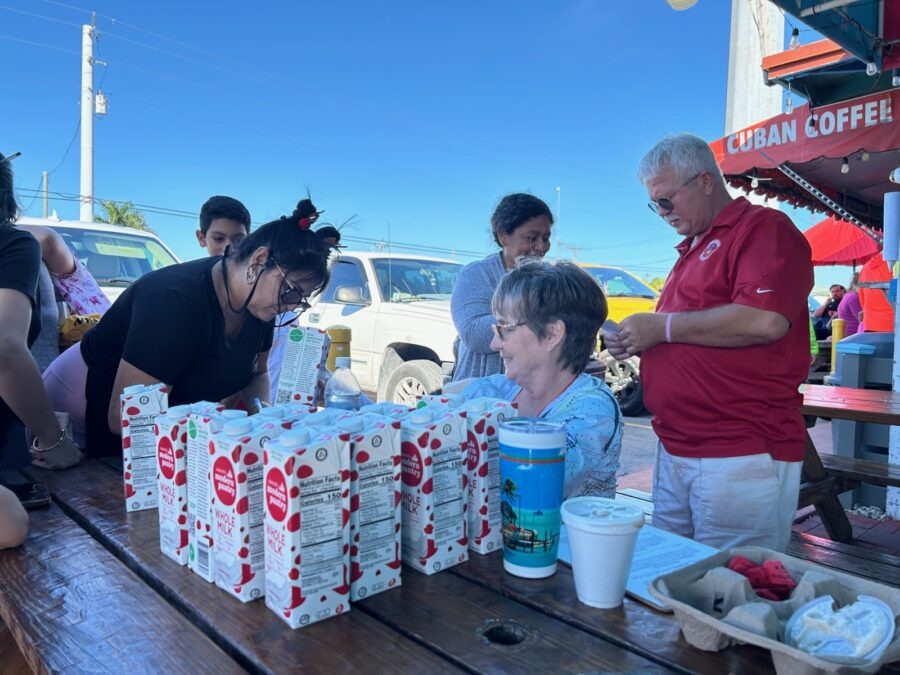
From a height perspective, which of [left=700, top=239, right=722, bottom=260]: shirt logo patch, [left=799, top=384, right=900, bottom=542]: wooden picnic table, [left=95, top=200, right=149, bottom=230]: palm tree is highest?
[left=95, top=200, right=149, bottom=230]: palm tree

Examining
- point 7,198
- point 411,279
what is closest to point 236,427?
point 7,198

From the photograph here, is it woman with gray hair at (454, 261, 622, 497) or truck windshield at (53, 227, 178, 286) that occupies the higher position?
truck windshield at (53, 227, 178, 286)

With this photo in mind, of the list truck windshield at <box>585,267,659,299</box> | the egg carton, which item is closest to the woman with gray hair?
the egg carton

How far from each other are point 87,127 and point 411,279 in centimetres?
1559

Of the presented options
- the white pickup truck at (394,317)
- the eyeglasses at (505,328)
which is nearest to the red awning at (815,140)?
the white pickup truck at (394,317)

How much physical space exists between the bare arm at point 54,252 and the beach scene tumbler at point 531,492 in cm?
293

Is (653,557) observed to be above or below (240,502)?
below

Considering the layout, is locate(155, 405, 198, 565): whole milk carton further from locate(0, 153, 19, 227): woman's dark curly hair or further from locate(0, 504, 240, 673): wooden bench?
locate(0, 153, 19, 227): woman's dark curly hair

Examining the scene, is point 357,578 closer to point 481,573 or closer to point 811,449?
point 481,573

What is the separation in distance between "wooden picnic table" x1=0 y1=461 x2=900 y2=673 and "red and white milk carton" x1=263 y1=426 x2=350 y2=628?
42mm

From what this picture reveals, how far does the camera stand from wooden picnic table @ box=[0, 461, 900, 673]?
36.3 inches

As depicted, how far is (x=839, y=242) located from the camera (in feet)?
34.2

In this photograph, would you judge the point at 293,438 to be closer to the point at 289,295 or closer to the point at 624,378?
the point at 289,295

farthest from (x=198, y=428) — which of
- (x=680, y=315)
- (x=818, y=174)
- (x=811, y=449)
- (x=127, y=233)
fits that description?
(x=818, y=174)
